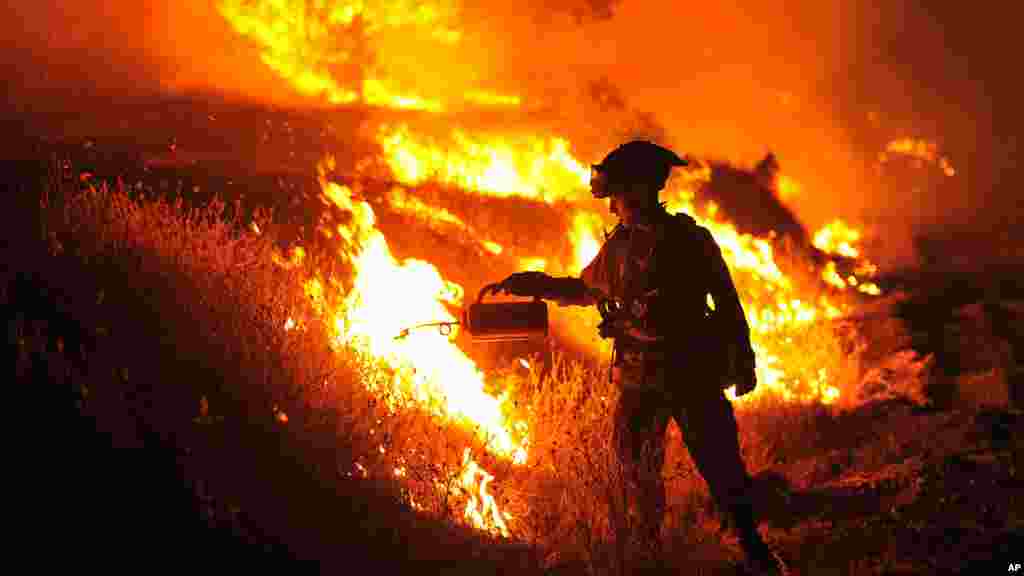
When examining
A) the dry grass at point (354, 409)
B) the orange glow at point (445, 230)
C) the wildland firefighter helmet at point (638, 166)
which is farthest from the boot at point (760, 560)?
the wildland firefighter helmet at point (638, 166)

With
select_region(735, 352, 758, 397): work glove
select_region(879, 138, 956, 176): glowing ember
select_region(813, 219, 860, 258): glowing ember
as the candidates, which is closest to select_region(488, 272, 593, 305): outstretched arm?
select_region(735, 352, 758, 397): work glove

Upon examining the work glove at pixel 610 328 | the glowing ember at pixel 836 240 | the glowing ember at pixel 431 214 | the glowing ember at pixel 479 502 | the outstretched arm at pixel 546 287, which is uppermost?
the glowing ember at pixel 836 240

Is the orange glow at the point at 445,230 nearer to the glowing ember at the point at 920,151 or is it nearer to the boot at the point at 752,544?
the boot at the point at 752,544

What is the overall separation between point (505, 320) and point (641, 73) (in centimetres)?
892

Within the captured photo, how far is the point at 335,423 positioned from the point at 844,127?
72.6 feet

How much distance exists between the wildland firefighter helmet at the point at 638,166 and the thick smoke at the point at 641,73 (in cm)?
530

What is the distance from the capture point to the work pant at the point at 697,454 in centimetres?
427

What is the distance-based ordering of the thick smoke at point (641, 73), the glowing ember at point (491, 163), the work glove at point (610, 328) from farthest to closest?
the thick smoke at point (641, 73) < the glowing ember at point (491, 163) < the work glove at point (610, 328)

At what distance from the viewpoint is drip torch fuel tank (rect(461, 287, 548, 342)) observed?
455cm

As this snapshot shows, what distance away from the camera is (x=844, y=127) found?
2316 cm

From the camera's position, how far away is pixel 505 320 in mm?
4602

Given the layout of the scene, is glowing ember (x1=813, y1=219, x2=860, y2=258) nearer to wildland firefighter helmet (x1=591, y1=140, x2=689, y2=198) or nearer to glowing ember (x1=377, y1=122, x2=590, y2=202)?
glowing ember (x1=377, y1=122, x2=590, y2=202)

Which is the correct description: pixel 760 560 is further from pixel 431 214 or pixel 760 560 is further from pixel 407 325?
pixel 431 214

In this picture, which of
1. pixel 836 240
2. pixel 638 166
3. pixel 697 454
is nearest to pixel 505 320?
pixel 638 166
